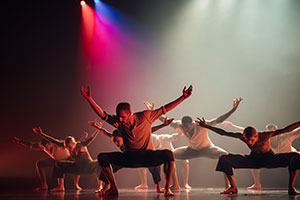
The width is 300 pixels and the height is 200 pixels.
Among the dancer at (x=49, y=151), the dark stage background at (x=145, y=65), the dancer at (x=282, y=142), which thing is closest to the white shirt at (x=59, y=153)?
the dancer at (x=49, y=151)

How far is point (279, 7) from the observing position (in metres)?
9.61

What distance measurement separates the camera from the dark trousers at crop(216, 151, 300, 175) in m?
4.69

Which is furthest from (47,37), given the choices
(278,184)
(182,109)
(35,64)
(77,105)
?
(278,184)

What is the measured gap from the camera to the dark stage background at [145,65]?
9.46 m

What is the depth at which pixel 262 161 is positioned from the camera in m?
4.83

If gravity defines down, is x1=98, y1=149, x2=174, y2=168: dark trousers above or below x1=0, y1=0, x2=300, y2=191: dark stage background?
below

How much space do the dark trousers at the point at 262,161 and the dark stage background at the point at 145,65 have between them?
185 inches

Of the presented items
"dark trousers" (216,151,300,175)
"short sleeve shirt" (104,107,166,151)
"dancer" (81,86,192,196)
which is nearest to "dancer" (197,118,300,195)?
"dark trousers" (216,151,300,175)

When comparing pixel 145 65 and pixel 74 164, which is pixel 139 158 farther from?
pixel 145 65

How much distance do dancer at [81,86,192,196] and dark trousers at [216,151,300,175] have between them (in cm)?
99

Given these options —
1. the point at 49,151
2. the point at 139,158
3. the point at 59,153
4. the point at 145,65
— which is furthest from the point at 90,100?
the point at 145,65

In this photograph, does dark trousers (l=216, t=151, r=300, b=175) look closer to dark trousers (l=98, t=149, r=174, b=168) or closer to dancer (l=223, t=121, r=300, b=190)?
dark trousers (l=98, t=149, r=174, b=168)

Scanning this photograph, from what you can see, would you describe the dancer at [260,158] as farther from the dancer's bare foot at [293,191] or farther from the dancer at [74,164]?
the dancer at [74,164]

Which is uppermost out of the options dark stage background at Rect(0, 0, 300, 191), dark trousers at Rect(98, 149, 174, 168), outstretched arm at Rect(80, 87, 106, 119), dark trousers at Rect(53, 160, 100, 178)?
dark stage background at Rect(0, 0, 300, 191)
